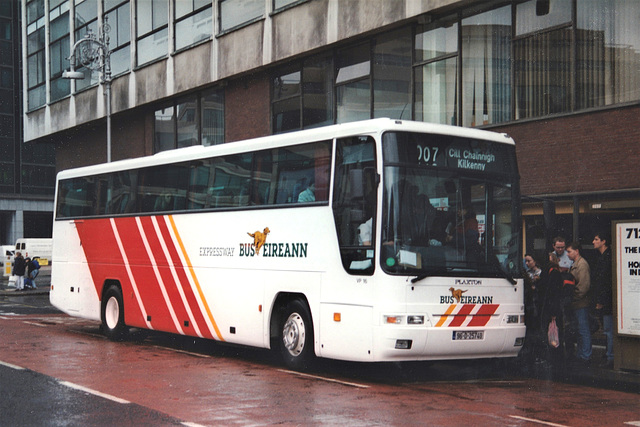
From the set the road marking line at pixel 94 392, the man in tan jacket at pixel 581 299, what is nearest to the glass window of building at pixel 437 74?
the man in tan jacket at pixel 581 299

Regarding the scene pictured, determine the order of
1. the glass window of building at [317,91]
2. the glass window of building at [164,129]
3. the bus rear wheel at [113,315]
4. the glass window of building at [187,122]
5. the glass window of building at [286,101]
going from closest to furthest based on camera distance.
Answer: the bus rear wheel at [113,315] → the glass window of building at [317,91] → the glass window of building at [286,101] → the glass window of building at [187,122] → the glass window of building at [164,129]

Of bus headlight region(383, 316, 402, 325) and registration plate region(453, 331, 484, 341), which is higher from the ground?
bus headlight region(383, 316, 402, 325)

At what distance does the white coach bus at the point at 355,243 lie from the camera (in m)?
11.1

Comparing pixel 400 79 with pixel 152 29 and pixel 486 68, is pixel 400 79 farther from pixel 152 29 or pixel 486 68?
pixel 152 29

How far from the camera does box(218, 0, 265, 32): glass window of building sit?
994 inches

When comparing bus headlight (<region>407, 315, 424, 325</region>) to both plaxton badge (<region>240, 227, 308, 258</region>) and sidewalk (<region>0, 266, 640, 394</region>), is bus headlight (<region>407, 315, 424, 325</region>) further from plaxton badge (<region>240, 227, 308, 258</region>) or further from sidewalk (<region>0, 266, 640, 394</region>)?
sidewalk (<region>0, 266, 640, 394</region>)

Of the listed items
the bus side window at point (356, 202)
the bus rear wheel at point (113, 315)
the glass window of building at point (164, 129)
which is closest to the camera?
the bus side window at point (356, 202)

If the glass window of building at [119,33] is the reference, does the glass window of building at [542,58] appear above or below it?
below

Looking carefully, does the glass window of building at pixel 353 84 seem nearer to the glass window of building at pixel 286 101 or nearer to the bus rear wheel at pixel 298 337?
the glass window of building at pixel 286 101

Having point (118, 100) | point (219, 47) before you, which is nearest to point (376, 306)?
point (219, 47)

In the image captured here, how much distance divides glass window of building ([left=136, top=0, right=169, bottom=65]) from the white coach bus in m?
15.3

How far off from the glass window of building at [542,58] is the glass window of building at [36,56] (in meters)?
25.3

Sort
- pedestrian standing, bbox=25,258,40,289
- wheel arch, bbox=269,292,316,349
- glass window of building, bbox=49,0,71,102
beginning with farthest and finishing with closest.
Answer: pedestrian standing, bbox=25,258,40,289 < glass window of building, bbox=49,0,71,102 < wheel arch, bbox=269,292,316,349

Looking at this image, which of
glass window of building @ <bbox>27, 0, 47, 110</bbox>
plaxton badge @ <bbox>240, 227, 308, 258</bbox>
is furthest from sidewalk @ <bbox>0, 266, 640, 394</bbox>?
glass window of building @ <bbox>27, 0, 47, 110</bbox>
